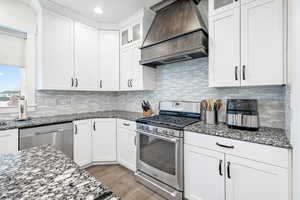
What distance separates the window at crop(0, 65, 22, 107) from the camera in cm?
229

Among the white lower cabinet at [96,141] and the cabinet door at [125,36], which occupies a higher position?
the cabinet door at [125,36]

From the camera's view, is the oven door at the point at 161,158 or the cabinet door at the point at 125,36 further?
the cabinet door at the point at 125,36

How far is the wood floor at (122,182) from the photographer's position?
76.5 inches

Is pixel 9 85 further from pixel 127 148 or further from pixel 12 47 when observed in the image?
pixel 127 148

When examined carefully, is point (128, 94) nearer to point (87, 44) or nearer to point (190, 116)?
point (87, 44)

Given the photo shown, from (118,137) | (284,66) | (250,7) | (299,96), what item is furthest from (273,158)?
(118,137)

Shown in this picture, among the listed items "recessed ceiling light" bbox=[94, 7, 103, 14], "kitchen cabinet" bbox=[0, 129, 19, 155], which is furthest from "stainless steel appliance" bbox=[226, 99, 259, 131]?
"kitchen cabinet" bbox=[0, 129, 19, 155]

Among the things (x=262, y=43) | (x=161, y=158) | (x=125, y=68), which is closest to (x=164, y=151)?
(x=161, y=158)

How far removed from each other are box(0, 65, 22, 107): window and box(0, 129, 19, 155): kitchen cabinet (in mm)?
767

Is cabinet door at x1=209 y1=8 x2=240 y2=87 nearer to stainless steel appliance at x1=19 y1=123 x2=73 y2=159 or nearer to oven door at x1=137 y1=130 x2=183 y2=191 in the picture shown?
oven door at x1=137 y1=130 x2=183 y2=191

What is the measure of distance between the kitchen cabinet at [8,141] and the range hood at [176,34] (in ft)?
6.76

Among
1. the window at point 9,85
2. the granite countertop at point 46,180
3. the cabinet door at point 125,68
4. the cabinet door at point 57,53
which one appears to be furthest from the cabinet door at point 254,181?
the window at point 9,85

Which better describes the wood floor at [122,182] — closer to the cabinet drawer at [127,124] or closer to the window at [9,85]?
the cabinet drawer at [127,124]

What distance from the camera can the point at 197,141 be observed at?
1.62m
